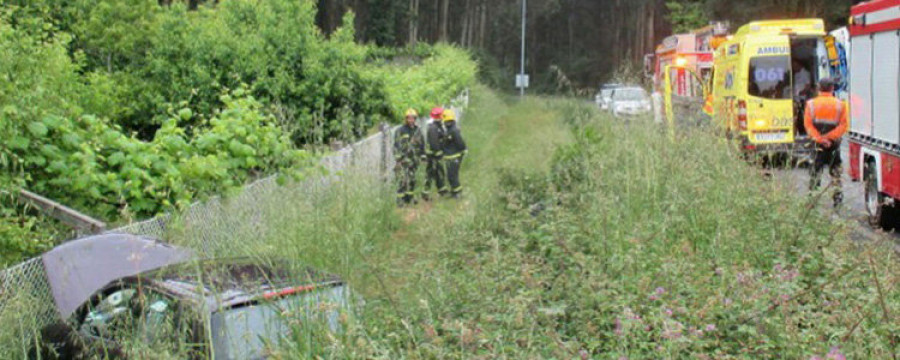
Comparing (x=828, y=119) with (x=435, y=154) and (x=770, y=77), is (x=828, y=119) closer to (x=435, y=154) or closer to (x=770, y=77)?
(x=770, y=77)

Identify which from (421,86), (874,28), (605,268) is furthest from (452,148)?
(605,268)

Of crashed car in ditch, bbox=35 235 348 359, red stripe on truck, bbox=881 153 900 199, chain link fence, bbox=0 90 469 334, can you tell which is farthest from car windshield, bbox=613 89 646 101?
crashed car in ditch, bbox=35 235 348 359

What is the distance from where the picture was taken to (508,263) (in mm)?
6531

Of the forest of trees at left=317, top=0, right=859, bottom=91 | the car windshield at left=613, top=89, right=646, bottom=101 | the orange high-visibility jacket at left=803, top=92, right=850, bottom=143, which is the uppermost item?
the forest of trees at left=317, top=0, right=859, bottom=91

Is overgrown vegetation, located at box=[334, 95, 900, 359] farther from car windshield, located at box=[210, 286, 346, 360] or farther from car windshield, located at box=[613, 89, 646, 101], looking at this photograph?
car windshield, located at box=[613, 89, 646, 101]

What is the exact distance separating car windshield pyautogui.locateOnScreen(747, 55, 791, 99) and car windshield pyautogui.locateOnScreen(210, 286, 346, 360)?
527 inches

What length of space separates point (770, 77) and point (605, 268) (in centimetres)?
1172

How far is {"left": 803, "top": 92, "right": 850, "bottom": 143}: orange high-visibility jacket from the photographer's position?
39.9ft

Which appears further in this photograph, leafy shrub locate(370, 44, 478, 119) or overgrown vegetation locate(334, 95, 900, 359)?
leafy shrub locate(370, 44, 478, 119)

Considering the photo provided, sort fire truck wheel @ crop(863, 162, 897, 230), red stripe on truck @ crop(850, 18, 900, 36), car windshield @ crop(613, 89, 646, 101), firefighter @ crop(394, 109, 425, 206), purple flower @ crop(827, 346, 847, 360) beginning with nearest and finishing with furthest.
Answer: purple flower @ crop(827, 346, 847, 360)
red stripe on truck @ crop(850, 18, 900, 36)
fire truck wheel @ crop(863, 162, 897, 230)
firefighter @ crop(394, 109, 425, 206)
car windshield @ crop(613, 89, 646, 101)

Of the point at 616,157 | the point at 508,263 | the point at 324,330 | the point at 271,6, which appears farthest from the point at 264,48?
the point at 324,330

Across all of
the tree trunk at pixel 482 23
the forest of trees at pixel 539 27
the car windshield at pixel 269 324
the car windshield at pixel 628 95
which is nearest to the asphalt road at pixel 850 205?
the car windshield at pixel 269 324

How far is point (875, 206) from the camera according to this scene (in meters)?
11.4

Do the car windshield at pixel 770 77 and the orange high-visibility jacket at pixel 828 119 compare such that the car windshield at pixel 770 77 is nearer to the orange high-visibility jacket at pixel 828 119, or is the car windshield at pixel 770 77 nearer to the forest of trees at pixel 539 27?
the orange high-visibility jacket at pixel 828 119
